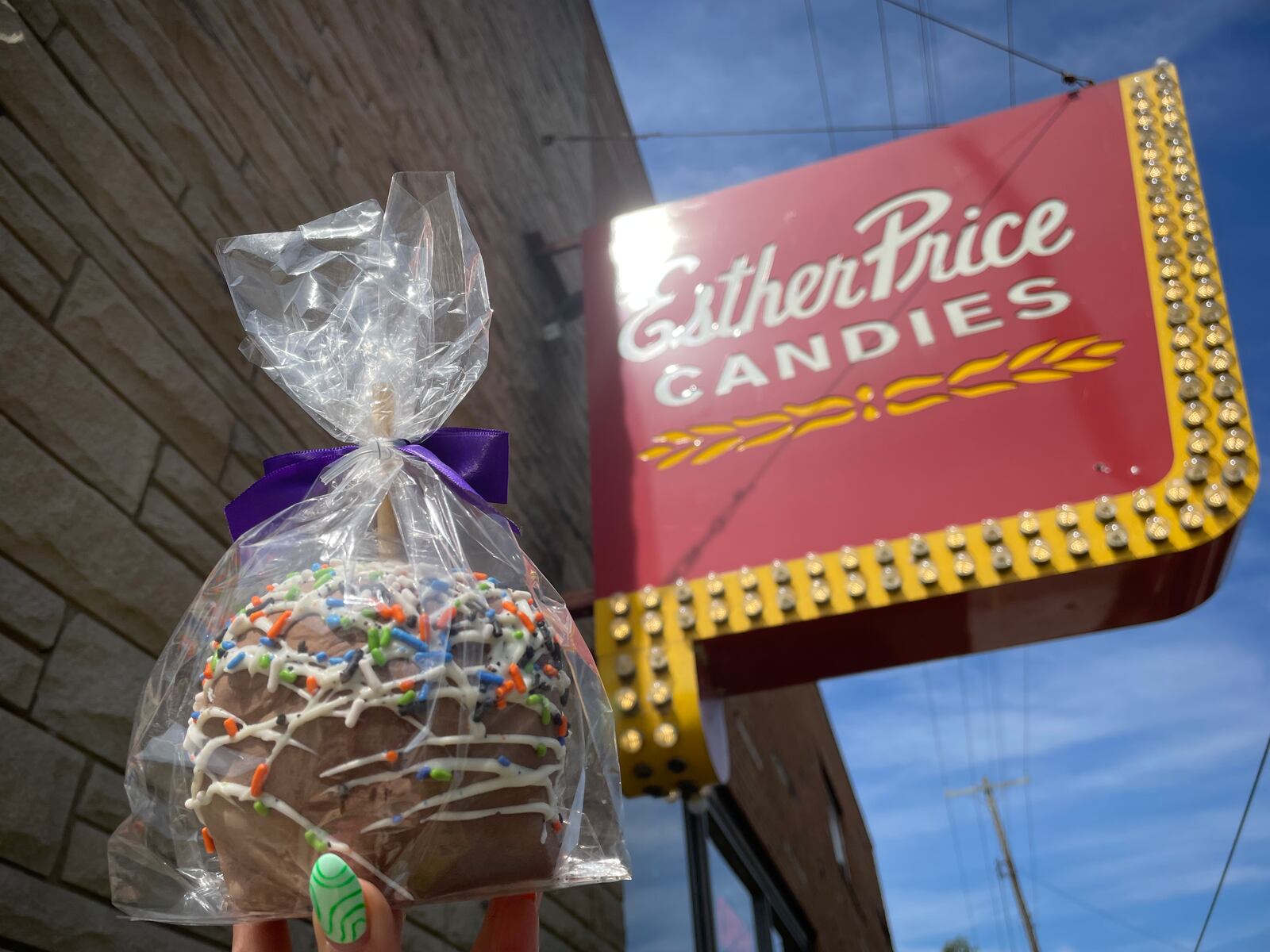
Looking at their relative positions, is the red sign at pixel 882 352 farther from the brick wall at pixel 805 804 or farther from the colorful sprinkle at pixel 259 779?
the brick wall at pixel 805 804

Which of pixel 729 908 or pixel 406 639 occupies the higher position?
pixel 729 908

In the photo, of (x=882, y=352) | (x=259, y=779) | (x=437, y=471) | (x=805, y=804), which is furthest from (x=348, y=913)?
(x=805, y=804)

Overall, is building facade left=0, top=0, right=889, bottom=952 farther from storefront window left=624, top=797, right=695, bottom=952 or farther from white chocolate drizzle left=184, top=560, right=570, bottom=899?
white chocolate drizzle left=184, top=560, right=570, bottom=899

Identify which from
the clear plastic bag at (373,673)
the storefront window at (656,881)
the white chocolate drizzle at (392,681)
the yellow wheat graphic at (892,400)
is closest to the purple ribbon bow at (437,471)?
the clear plastic bag at (373,673)

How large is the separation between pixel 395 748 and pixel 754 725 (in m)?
6.00

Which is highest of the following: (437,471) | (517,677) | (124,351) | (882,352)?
(882,352)

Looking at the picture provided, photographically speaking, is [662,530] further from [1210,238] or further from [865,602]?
[1210,238]

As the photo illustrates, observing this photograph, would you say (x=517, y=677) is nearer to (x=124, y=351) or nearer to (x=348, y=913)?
(x=348, y=913)

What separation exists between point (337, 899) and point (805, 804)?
7.95m

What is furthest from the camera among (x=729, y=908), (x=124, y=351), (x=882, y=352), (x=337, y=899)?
(x=729, y=908)

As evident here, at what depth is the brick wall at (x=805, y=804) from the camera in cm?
620

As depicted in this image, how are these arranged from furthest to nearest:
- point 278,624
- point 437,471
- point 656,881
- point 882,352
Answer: point 656,881 → point 882,352 → point 437,471 → point 278,624

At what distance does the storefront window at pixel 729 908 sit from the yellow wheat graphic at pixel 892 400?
259cm

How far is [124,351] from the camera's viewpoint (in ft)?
6.79
